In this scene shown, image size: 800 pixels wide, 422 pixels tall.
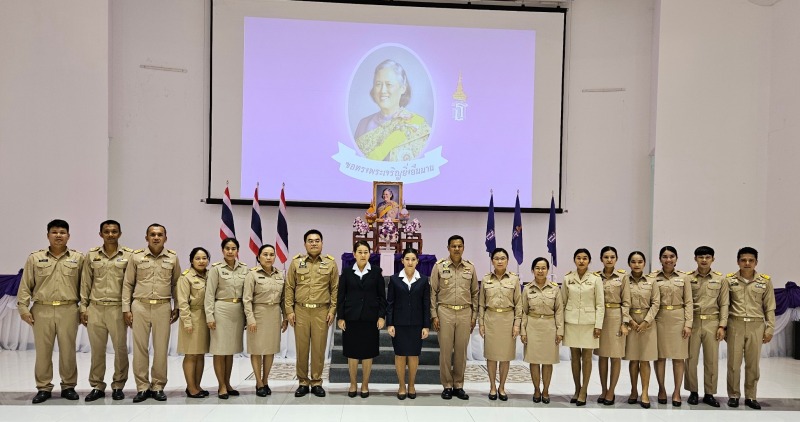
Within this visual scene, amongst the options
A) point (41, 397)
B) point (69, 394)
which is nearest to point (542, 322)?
point (69, 394)

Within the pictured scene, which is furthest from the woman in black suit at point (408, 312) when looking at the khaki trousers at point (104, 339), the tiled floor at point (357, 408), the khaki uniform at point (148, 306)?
the khaki trousers at point (104, 339)

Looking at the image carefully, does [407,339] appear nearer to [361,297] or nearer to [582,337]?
[361,297]

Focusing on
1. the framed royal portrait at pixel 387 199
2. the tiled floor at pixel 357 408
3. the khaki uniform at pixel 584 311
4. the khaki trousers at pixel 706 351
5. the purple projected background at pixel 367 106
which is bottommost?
the tiled floor at pixel 357 408

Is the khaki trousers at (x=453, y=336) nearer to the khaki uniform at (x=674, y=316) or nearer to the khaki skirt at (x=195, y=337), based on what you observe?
the khaki uniform at (x=674, y=316)

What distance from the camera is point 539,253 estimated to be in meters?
10.5

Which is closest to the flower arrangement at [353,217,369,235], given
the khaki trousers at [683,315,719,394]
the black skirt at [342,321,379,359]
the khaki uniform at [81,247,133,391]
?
the black skirt at [342,321,379,359]

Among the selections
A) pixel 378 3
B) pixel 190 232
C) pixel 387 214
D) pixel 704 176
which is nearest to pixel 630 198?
pixel 704 176

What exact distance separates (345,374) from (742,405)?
3705 mm

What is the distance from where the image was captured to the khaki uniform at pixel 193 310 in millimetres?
5449

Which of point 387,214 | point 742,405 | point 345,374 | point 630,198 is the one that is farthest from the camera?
point 630,198

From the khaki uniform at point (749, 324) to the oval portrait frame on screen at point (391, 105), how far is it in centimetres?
539

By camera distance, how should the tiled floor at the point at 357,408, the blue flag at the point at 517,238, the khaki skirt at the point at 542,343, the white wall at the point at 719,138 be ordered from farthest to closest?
the white wall at the point at 719,138, the blue flag at the point at 517,238, the khaki skirt at the point at 542,343, the tiled floor at the point at 357,408

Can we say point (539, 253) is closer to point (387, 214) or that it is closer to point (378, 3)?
point (387, 214)

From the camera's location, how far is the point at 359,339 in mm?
5594
